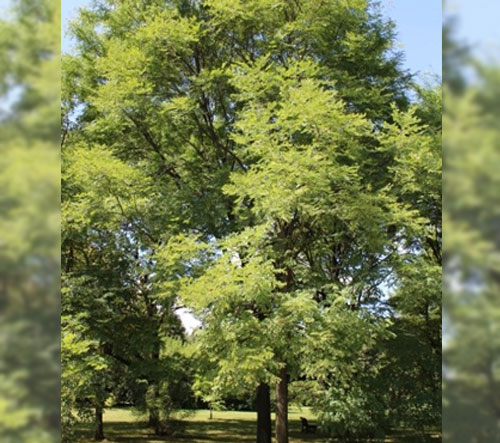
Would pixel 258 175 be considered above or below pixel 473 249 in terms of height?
above

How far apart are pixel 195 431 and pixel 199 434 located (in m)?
0.46

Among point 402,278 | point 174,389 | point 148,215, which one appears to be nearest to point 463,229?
point 402,278

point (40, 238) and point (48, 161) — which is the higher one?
point (48, 161)

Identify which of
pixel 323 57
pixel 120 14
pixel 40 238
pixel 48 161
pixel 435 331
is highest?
pixel 120 14

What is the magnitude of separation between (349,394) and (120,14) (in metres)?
6.86

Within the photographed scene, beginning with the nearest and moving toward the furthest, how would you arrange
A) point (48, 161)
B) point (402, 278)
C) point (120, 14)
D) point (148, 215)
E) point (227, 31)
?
point (48, 161), point (402, 278), point (148, 215), point (227, 31), point (120, 14)

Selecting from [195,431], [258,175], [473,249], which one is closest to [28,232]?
[473,249]

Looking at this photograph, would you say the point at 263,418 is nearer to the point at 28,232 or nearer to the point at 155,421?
the point at 155,421

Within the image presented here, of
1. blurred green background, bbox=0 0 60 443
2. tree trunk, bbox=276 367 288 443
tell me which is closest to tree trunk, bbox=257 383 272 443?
tree trunk, bbox=276 367 288 443

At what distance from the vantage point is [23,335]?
1.27m

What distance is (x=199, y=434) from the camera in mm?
10414

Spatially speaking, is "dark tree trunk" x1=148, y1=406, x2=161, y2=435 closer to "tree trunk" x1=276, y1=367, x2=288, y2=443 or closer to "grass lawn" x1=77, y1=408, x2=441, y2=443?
"grass lawn" x1=77, y1=408, x2=441, y2=443

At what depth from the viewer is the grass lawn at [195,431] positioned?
9.10 m

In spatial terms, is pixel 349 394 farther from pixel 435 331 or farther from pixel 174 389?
pixel 174 389
